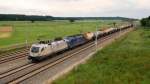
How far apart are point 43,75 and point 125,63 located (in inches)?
383

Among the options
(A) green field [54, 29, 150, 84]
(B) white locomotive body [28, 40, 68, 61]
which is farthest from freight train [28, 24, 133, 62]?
(A) green field [54, 29, 150, 84]

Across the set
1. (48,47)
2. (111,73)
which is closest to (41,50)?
(48,47)

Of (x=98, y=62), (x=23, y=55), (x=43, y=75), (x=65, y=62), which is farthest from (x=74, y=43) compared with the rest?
(x=43, y=75)

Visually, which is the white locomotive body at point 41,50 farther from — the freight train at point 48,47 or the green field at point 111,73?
the green field at point 111,73

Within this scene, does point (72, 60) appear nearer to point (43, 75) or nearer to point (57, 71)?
point (57, 71)

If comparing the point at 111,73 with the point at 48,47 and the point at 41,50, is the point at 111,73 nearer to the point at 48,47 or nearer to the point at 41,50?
the point at 41,50

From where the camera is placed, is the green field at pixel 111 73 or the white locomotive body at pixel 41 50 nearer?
the green field at pixel 111 73

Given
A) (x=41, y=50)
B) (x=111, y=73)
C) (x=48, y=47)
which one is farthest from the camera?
(x=48, y=47)

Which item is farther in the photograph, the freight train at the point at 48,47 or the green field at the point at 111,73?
the freight train at the point at 48,47

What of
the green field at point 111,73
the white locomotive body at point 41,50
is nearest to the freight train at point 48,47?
the white locomotive body at point 41,50

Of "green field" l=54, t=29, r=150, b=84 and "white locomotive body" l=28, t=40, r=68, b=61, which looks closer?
"green field" l=54, t=29, r=150, b=84

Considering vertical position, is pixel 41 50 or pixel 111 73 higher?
pixel 41 50

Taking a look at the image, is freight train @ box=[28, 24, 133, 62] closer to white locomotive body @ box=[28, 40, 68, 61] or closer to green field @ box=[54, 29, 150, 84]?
white locomotive body @ box=[28, 40, 68, 61]

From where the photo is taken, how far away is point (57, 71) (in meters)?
32.6
